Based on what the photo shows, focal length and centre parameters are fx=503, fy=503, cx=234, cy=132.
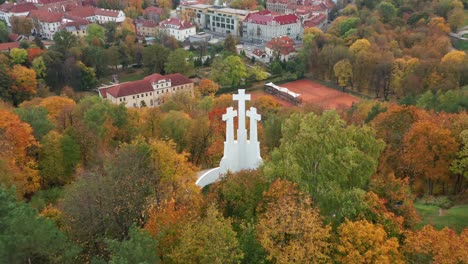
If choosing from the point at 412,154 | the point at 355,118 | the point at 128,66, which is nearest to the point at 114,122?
the point at 355,118

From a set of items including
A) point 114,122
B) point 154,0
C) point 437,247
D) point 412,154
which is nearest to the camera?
point 437,247

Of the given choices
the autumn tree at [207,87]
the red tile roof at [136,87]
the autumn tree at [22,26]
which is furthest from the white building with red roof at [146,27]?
the red tile roof at [136,87]

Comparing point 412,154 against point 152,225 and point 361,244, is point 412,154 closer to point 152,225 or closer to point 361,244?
point 361,244

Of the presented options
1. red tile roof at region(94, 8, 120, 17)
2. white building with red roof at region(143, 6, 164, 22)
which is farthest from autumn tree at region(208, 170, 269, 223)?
white building with red roof at region(143, 6, 164, 22)

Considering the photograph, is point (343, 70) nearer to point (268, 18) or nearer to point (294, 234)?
point (268, 18)

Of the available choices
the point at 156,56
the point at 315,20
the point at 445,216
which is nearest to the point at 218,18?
the point at 315,20

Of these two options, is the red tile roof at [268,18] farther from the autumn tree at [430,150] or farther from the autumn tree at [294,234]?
the autumn tree at [294,234]
